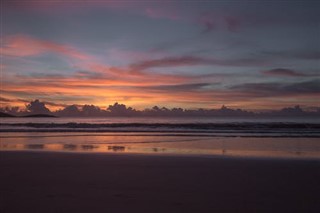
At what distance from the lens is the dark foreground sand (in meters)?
6.13

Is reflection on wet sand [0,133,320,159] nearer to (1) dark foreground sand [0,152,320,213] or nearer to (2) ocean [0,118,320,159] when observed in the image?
(2) ocean [0,118,320,159]

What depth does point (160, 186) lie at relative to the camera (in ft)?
25.4

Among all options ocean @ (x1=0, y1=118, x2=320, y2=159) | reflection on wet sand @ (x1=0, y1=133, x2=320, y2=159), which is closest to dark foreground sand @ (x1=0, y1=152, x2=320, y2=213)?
reflection on wet sand @ (x1=0, y1=133, x2=320, y2=159)

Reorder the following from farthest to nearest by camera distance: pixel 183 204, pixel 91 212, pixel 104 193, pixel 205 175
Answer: pixel 205 175, pixel 104 193, pixel 183 204, pixel 91 212

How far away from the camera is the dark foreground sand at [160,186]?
6.13 metres

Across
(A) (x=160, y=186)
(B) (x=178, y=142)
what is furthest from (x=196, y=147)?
(A) (x=160, y=186)

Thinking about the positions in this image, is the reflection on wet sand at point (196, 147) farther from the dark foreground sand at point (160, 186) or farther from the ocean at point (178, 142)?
the dark foreground sand at point (160, 186)

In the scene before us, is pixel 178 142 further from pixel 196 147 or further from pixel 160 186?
pixel 160 186

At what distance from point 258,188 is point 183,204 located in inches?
91.3

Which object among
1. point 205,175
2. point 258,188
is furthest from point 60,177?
point 258,188

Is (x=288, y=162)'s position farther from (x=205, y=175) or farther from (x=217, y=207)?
(x=217, y=207)

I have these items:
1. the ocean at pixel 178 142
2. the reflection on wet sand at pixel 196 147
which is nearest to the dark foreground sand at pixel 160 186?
the reflection on wet sand at pixel 196 147

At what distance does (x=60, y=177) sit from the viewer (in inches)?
348

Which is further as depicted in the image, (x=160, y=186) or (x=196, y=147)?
(x=196, y=147)
